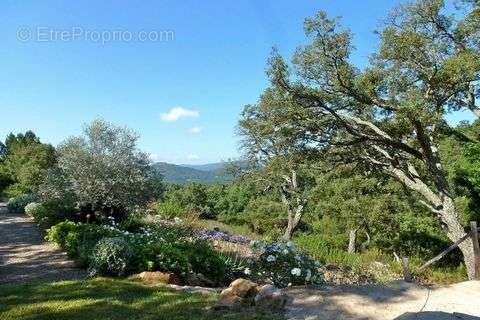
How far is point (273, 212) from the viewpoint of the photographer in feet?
119

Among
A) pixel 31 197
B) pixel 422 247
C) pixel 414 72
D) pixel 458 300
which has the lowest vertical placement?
pixel 422 247

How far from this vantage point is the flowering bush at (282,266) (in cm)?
881

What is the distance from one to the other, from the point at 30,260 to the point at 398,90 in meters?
11.8

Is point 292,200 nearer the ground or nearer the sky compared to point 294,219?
nearer the sky

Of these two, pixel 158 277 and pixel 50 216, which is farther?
pixel 50 216

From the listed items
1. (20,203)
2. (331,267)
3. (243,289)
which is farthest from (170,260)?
(20,203)

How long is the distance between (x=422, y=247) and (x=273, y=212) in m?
12.3

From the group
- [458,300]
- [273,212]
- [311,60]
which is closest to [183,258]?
[458,300]

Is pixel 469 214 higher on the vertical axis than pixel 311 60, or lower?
lower

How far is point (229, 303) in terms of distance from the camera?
721 centimetres

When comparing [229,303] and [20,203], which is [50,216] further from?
[229,303]

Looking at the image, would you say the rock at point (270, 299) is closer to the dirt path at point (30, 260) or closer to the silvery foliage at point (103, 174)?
the dirt path at point (30, 260)

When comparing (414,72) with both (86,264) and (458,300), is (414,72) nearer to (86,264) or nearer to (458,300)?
(458,300)

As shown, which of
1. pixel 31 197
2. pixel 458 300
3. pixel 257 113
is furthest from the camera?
pixel 257 113
